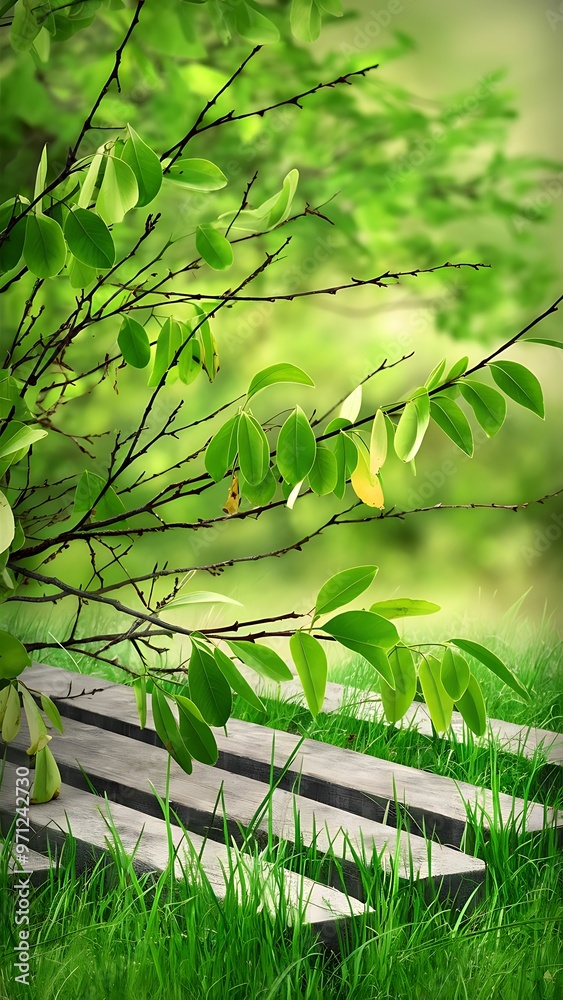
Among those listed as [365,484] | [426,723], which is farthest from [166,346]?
[426,723]

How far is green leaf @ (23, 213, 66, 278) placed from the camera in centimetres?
82

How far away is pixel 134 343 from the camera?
1009 mm

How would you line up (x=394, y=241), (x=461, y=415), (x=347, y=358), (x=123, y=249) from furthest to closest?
(x=394, y=241) → (x=347, y=358) → (x=123, y=249) → (x=461, y=415)

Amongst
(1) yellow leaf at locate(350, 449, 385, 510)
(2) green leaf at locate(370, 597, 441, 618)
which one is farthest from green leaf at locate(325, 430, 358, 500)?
(2) green leaf at locate(370, 597, 441, 618)

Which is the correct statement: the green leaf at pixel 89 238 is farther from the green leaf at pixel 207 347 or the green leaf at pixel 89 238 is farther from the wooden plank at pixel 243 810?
the wooden plank at pixel 243 810

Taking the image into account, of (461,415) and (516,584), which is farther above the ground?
(461,415)

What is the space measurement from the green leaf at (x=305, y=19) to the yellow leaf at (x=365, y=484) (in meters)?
0.43

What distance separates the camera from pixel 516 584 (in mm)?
2475

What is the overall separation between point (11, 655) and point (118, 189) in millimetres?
402

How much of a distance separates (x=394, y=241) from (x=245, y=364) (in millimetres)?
798

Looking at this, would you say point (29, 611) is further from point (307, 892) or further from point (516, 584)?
Result: point (307, 892)

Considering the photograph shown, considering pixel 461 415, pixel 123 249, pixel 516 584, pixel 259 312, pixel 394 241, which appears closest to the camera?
pixel 461 415

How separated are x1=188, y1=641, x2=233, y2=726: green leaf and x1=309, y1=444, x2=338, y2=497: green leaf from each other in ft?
0.58

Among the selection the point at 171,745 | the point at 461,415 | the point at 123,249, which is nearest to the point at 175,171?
the point at 461,415
